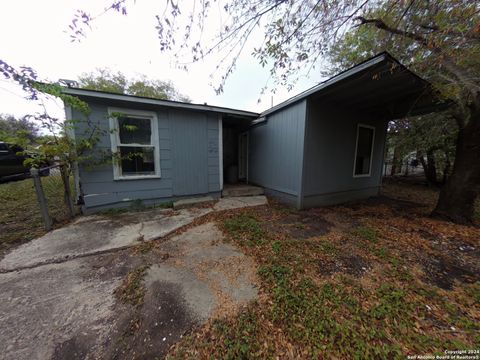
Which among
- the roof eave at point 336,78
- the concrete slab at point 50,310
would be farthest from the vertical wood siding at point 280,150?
the concrete slab at point 50,310

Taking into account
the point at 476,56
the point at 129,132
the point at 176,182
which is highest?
the point at 476,56

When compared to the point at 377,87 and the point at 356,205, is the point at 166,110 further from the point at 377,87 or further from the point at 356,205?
the point at 356,205

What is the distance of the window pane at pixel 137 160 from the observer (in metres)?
4.07

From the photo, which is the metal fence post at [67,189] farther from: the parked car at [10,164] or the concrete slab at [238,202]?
the parked car at [10,164]

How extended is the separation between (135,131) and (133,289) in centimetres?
354

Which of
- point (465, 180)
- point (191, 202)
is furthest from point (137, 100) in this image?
point (465, 180)

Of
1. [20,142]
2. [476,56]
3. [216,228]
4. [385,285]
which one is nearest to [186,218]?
[216,228]

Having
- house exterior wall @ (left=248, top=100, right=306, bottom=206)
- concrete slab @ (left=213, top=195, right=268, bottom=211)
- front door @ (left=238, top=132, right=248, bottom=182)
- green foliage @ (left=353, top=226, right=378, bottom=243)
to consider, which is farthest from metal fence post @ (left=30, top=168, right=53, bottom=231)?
green foliage @ (left=353, top=226, right=378, bottom=243)

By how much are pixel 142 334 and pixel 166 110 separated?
427cm

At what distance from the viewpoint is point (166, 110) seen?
4273mm

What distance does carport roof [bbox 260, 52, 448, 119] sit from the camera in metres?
2.89

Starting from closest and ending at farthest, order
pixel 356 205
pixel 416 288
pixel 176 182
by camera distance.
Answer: pixel 416 288 → pixel 176 182 → pixel 356 205

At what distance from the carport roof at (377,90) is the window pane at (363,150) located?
0.65 meters

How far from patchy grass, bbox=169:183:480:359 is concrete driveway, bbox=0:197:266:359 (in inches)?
9.6
